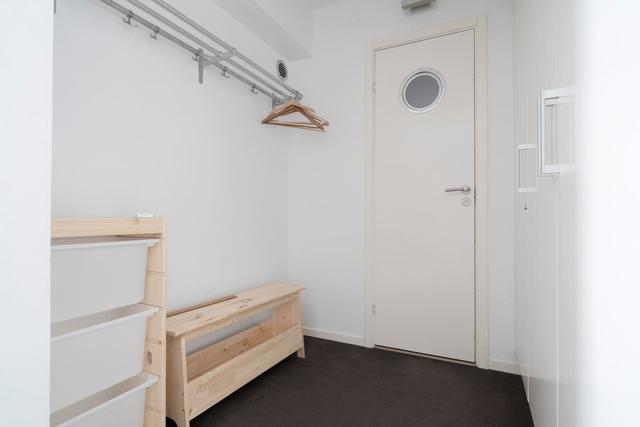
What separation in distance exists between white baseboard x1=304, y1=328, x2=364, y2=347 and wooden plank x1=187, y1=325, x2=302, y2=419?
48 cm

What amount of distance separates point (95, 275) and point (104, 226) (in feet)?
0.54

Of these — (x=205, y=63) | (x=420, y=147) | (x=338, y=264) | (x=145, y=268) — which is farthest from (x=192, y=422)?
(x=420, y=147)

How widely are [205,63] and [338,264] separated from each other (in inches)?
67.1

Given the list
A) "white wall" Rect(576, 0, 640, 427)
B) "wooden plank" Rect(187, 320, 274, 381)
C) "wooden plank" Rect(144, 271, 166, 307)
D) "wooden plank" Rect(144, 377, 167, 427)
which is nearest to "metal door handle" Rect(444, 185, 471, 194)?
"wooden plank" Rect(187, 320, 274, 381)

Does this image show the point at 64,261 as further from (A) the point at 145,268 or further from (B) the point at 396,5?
(B) the point at 396,5

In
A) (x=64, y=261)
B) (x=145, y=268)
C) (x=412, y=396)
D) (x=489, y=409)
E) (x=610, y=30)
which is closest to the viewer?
(x=610, y=30)

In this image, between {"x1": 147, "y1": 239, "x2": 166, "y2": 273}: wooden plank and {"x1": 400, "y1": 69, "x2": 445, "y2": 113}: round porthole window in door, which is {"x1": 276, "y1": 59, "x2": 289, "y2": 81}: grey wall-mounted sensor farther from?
{"x1": 147, "y1": 239, "x2": 166, "y2": 273}: wooden plank

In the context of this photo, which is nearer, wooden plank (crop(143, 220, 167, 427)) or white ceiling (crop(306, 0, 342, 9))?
wooden plank (crop(143, 220, 167, 427))

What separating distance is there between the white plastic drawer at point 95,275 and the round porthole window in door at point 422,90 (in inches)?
78.2

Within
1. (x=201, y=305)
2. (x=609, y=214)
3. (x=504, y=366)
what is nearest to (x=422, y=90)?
(x=504, y=366)

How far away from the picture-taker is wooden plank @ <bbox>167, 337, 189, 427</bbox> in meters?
1.47

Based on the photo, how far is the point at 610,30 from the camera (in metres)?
0.48

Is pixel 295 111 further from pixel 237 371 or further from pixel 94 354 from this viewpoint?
pixel 94 354

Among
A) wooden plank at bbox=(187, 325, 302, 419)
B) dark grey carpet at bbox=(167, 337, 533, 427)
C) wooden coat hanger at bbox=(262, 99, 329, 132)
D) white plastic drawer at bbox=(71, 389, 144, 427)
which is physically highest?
wooden coat hanger at bbox=(262, 99, 329, 132)
